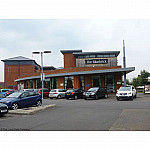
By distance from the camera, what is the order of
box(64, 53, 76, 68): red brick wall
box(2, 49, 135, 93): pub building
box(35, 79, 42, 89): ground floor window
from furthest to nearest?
box(64, 53, 76, 68): red brick wall
box(35, 79, 42, 89): ground floor window
box(2, 49, 135, 93): pub building

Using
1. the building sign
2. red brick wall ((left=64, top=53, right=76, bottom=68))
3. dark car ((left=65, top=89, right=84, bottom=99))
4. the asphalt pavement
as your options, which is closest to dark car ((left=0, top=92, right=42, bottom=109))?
the asphalt pavement

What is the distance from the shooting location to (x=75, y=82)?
34250 mm

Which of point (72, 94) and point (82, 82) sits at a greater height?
point (82, 82)

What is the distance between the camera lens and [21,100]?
15375 millimetres

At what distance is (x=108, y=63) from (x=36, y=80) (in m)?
15.7

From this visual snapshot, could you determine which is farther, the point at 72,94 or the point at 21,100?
the point at 72,94

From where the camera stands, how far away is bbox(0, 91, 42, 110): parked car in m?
14.7

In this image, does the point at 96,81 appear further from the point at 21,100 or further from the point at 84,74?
the point at 21,100

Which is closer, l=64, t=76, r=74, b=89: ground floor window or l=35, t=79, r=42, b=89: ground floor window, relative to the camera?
l=64, t=76, r=74, b=89: ground floor window

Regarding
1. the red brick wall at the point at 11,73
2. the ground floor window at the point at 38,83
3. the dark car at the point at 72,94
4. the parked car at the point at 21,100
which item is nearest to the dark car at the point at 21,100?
the parked car at the point at 21,100

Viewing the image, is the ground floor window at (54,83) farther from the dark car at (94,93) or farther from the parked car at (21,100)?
the parked car at (21,100)

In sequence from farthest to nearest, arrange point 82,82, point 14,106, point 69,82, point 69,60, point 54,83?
1. point 69,60
2. point 54,83
3. point 69,82
4. point 82,82
5. point 14,106

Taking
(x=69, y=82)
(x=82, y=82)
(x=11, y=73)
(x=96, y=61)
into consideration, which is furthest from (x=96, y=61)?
(x=11, y=73)

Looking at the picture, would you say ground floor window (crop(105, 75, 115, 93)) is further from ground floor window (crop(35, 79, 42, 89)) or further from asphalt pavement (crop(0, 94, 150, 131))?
asphalt pavement (crop(0, 94, 150, 131))
